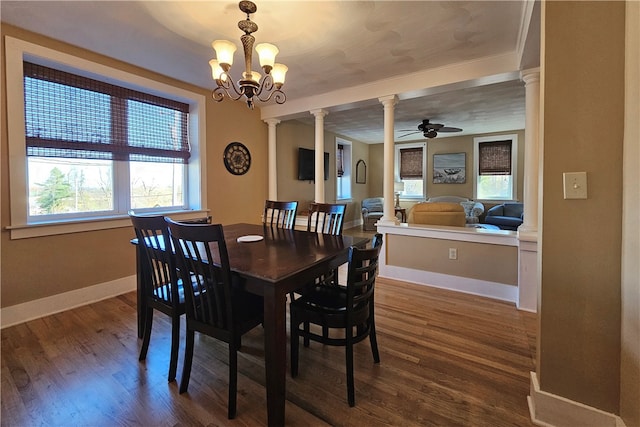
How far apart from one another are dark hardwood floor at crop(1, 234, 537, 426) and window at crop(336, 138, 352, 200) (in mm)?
5318

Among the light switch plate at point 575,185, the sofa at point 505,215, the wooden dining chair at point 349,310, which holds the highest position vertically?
the light switch plate at point 575,185

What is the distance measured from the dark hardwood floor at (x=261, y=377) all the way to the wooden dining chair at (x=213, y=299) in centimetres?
20

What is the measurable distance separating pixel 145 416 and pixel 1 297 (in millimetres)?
2004

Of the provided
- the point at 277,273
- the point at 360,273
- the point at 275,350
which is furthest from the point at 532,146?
the point at 275,350

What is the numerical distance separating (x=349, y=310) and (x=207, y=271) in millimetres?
777

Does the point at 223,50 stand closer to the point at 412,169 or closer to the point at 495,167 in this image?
the point at 412,169

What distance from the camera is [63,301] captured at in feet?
9.00

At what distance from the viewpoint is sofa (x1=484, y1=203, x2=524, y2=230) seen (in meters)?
A: 6.07

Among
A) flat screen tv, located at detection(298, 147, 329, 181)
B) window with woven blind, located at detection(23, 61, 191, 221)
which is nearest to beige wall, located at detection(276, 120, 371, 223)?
flat screen tv, located at detection(298, 147, 329, 181)

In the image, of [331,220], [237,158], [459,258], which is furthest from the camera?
[237,158]

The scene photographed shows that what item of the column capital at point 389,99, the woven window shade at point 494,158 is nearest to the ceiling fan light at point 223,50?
the column capital at point 389,99

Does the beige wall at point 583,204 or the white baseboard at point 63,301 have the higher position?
the beige wall at point 583,204

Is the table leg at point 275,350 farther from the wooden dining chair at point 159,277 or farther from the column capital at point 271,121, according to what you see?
the column capital at point 271,121

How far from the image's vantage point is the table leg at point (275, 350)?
4.36 ft
